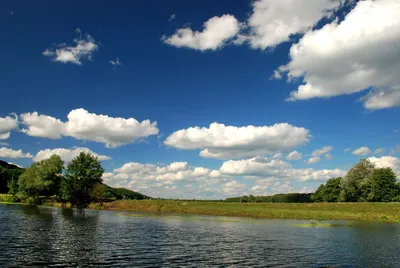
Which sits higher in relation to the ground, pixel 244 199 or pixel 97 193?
pixel 97 193

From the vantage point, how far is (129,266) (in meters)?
32.6

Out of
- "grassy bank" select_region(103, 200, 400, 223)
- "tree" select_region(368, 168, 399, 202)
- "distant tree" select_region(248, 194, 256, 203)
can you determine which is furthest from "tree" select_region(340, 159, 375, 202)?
"grassy bank" select_region(103, 200, 400, 223)

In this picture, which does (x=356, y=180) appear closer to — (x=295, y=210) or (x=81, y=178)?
(x=295, y=210)

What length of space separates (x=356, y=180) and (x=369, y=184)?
1049 cm

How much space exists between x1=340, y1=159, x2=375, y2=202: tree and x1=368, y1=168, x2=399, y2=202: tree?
7250 mm

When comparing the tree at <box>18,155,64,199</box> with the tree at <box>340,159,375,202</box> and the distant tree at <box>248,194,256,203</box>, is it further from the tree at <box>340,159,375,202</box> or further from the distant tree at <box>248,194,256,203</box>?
the tree at <box>340,159,375,202</box>

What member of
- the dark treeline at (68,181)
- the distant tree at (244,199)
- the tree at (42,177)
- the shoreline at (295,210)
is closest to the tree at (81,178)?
the dark treeline at (68,181)

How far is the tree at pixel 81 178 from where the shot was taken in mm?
144500

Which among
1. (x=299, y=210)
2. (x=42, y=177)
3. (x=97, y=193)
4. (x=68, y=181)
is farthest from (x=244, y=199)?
(x=42, y=177)

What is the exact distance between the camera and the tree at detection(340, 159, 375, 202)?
168 meters

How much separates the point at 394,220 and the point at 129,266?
95.8m

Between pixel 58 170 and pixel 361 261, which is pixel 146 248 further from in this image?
pixel 58 170

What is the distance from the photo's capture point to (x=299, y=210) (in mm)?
119750

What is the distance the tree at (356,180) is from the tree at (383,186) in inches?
285
